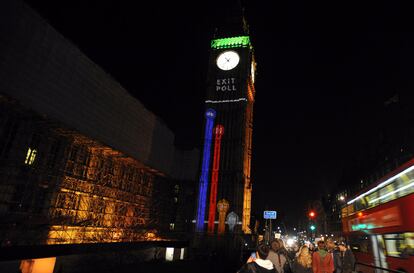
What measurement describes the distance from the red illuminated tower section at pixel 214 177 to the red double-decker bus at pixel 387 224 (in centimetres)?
3729

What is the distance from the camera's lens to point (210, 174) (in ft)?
183

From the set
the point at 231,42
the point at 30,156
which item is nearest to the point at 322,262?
the point at 30,156

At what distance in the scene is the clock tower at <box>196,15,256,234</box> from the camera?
53.1 metres

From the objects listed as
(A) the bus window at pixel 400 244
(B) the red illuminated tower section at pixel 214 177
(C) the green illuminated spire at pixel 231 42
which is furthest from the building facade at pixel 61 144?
(C) the green illuminated spire at pixel 231 42

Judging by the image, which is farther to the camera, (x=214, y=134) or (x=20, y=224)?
(x=214, y=134)

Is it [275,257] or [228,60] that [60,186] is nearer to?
[275,257]

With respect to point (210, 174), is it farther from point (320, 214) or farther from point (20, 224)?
point (320, 214)

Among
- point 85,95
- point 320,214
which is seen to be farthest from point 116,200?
point 320,214

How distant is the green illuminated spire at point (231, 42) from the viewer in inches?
2579

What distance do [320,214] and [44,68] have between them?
115 m

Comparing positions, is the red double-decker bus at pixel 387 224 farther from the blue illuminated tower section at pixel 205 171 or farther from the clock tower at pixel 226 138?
the blue illuminated tower section at pixel 205 171

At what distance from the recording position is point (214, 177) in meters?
54.9

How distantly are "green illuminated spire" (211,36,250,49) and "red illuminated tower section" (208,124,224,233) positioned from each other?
19854 mm

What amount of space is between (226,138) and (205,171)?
835cm
